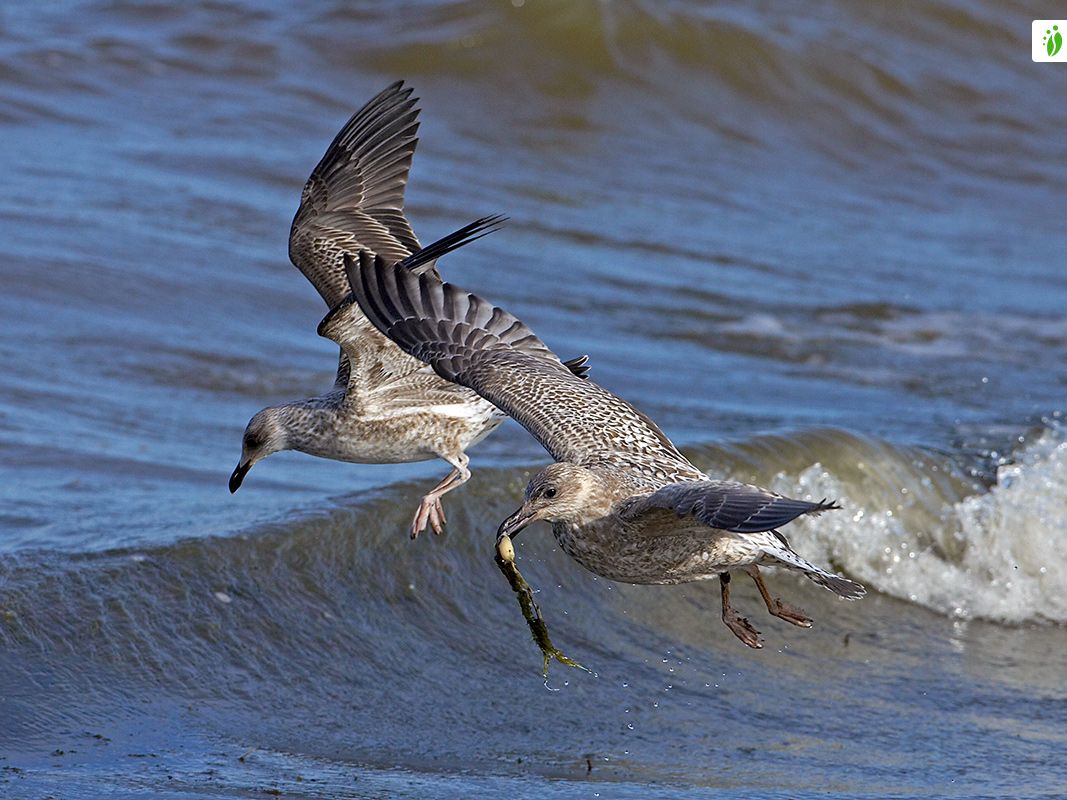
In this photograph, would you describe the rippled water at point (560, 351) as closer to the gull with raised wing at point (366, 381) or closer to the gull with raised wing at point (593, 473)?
the gull with raised wing at point (366, 381)

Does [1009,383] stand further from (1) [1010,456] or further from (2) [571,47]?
(2) [571,47]

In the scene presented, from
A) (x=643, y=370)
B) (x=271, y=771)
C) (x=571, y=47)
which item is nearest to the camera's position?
(x=271, y=771)

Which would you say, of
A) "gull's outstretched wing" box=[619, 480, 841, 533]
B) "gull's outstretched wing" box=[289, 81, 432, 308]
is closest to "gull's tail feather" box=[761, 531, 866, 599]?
"gull's outstretched wing" box=[619, 480, 841, 533]

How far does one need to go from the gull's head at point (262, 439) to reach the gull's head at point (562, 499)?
197 centimetres

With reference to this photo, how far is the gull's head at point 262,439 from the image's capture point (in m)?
6.69

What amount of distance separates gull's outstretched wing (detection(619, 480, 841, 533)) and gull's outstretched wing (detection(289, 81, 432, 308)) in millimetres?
2289

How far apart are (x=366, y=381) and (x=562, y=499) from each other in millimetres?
1766

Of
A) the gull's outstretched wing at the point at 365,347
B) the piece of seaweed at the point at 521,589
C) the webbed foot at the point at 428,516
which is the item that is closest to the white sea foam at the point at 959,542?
the webbed foot at the point at 428,516

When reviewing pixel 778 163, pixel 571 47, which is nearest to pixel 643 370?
pixel 778 163

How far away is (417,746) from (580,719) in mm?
650

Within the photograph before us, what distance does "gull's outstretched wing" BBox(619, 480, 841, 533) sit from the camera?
4.09 meters

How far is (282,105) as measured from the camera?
1489cm

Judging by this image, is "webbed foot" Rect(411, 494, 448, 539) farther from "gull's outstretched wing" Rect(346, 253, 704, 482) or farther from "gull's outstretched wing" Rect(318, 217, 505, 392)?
"gull's outstretched wing" Rect(346, 253, 704, 482)

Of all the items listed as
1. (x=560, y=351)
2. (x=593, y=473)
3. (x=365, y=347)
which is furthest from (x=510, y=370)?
(x=560, y=351)
